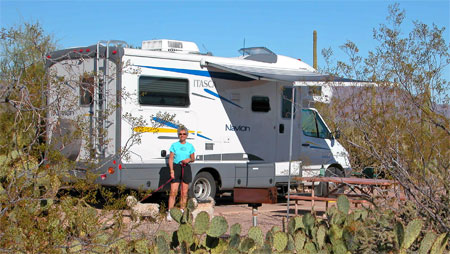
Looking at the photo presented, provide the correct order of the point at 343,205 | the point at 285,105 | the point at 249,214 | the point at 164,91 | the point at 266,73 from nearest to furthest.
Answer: the point at 343,205, the point at 249,214, the point at 164,91, the point at 266,73, the point at 285,105

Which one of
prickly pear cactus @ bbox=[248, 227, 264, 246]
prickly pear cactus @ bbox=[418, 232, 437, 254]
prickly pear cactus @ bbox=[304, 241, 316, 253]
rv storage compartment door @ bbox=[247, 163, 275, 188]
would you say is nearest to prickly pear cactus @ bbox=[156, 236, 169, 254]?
prickly pear cactus @ bbox=[248, 227, 264, 246]

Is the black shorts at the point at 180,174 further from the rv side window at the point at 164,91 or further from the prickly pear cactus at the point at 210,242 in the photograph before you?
the prickly pear cactus at the point at 210,242

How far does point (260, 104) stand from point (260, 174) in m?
1.40

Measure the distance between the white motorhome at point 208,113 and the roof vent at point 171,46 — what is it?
0.02 meters

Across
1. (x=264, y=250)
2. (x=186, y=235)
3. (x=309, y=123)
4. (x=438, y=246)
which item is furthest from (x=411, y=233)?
(x=309, y=123)

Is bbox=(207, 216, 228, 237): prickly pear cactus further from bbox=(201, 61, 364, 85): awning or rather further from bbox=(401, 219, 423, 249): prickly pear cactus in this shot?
bbox=(201, 61, 364, 85): awning

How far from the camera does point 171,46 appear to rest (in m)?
11.9

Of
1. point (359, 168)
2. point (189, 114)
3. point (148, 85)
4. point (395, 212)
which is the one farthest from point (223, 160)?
point (395, 212)

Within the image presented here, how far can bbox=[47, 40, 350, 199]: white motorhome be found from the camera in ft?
35.8

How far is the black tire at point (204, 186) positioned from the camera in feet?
39.7

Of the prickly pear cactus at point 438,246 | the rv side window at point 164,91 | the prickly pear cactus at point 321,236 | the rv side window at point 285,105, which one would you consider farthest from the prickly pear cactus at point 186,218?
the rv side window at point 285,105

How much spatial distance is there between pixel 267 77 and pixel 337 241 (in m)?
6.10

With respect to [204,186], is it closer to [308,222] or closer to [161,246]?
[308,222]

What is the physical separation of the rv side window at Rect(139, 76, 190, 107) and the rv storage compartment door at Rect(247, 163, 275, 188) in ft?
6.63
